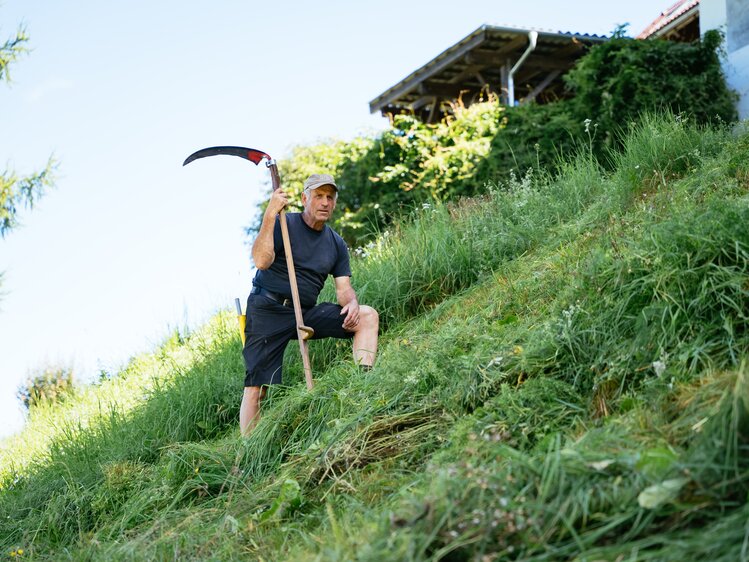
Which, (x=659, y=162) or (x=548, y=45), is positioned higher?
(x=548, y=45)

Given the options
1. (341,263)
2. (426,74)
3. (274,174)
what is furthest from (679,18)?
(274,174)

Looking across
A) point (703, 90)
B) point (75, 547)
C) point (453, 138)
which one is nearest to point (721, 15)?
point (703, 90)

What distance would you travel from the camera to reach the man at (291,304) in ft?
20.6

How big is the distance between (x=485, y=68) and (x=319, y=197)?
10.6 meters

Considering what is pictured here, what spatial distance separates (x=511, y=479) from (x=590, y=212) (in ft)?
14.7

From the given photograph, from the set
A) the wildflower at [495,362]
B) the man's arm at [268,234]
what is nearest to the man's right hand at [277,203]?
the man's arm at [268,234]

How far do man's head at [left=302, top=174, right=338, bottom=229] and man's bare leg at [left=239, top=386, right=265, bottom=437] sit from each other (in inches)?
49.1

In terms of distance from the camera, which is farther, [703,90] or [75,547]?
[703,90]

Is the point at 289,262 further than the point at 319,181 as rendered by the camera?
No

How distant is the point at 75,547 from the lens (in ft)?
16.5

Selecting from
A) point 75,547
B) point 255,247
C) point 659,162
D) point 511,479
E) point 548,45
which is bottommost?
point 75,547

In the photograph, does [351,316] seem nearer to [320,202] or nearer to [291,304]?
[291,304]

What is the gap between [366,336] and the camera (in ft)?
20.7

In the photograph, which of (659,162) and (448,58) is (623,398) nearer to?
(659,162)
